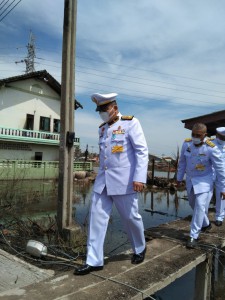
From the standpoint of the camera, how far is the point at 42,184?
57.2ft

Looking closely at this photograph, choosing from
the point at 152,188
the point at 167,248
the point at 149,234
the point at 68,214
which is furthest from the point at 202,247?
the point at 152,188

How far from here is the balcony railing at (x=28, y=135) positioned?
2153 cm

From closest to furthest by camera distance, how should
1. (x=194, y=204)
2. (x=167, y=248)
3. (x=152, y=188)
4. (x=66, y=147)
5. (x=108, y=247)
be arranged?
1. (x=167, y=248)
2. (x=194, y=204)
3. (x=66, y=147)
4. (x=108, y=247)
5. (x=152, y=188)

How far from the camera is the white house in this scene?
22.4 metres

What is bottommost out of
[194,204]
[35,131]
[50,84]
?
[194,204]

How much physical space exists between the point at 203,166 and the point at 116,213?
5.87 meters

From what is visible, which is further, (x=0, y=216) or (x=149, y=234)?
(x=0, y=216)

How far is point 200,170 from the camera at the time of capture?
5102mm

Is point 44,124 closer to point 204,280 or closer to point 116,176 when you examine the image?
point 204,280

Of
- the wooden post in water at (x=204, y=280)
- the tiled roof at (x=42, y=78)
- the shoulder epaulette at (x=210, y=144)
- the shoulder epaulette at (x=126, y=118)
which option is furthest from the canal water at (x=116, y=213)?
the tiled roof at (x=42, y=78)

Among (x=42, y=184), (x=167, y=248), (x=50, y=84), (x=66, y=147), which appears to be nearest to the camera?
(x=167, y=248)

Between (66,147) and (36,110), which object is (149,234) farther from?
(36,110)

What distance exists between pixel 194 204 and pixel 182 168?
2.16 ft

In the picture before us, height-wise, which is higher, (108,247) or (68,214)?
(68,214)
